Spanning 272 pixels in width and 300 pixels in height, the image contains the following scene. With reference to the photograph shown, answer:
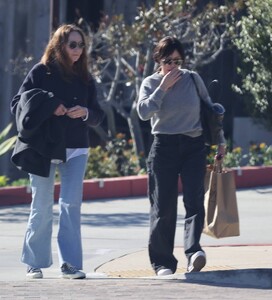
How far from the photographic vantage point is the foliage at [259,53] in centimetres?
1327

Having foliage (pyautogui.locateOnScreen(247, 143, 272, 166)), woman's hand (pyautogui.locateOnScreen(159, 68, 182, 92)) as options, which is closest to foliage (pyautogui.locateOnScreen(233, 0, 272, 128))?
foliage (pyautogui.locateOnScreen(247, 143, 272, 166))

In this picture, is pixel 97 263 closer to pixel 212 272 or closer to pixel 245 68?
pixel 212 272

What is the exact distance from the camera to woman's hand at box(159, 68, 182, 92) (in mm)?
7930

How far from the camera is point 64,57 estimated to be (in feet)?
26.3

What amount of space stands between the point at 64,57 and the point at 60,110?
41 cm

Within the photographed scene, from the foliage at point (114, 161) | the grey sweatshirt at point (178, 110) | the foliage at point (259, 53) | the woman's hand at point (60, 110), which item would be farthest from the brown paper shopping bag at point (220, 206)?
the foliage at point (114, 161)

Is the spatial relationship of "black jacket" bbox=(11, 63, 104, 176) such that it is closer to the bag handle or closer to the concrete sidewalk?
the bag handle

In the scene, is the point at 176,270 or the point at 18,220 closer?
the point at 176,270

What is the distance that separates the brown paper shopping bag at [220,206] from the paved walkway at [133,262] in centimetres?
30

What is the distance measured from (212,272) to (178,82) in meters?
1.38

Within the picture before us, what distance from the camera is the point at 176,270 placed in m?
8.42

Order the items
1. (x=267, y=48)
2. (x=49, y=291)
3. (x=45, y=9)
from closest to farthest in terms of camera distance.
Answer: (x=49, y=291) → (x=267, y=48) → (x=45, y=9)

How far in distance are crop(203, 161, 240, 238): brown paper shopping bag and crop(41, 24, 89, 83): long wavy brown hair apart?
118 cm

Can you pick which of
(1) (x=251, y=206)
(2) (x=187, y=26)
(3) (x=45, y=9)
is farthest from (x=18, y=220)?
(3) (x=45, y=9)
